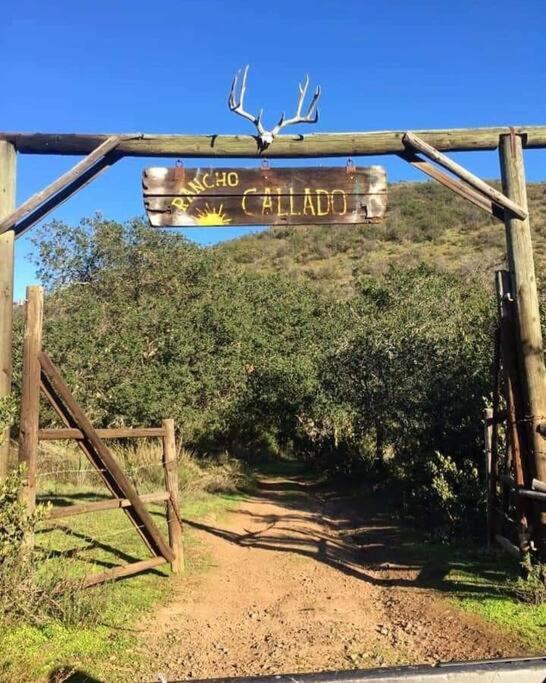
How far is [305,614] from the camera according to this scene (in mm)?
5734

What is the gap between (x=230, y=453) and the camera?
17297 mm

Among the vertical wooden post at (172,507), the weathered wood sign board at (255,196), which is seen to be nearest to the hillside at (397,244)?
the vertical wooden post at (172,507)

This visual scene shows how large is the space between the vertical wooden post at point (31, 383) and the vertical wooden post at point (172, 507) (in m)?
1.82

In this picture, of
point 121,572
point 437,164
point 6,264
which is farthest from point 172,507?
point 437,164

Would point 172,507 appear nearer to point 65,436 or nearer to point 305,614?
point 65,436

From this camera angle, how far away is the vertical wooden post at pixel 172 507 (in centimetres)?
699

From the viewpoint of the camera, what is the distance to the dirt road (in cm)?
466

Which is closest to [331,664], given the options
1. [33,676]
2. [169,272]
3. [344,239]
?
[33,676]

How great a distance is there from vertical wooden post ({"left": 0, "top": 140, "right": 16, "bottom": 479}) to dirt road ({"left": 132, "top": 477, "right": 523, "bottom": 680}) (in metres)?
2.39

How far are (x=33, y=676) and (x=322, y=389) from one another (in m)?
11.9

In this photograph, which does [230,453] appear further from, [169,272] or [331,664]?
[331,664]

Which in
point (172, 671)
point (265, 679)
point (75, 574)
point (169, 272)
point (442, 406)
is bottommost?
point (172, 671)

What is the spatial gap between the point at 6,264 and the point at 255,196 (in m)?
2.45

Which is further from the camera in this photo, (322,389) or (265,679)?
(322,389)
